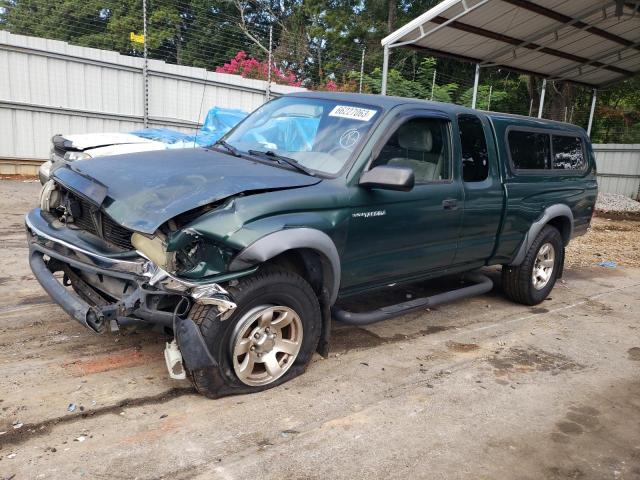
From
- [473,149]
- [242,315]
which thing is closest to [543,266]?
[473,149]

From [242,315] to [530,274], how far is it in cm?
365

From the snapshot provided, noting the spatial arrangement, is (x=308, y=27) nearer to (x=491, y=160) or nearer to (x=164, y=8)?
(x=164, y=8)

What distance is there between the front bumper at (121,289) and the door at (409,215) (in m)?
1.18

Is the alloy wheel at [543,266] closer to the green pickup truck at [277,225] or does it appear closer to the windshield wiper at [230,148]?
the green pickup truck at [277,225]

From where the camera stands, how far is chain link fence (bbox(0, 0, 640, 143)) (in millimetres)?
14750

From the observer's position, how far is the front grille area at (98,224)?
130 inches

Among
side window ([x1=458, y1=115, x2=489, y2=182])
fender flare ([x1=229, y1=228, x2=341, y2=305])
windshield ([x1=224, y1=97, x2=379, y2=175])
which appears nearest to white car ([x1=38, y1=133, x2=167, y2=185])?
windshield ([x1=224, y1=97, x2=379, y2=175])

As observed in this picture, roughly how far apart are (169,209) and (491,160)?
315cm

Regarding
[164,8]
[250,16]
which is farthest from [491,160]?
[250,16]

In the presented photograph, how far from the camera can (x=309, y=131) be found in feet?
13.8

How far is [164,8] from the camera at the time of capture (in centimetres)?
2014

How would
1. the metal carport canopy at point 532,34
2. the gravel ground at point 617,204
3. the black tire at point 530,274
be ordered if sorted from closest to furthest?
the black tire at point 530,274 → the metal carport canopy at point 532,34 → the gravel ground at point 617,204

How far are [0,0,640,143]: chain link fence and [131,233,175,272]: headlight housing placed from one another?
955cm

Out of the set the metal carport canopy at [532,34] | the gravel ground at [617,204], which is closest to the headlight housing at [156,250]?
the metal carport canopy at [532,34]
